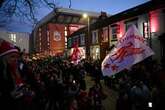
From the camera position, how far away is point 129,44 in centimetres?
1000

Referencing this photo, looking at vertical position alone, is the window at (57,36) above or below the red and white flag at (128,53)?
above

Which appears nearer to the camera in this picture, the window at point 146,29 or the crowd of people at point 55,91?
the crowd of people at point 55,91

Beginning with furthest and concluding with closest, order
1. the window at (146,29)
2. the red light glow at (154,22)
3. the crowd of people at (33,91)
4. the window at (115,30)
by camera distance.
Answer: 1. the window at (115,30)
2. the window at (146,29)
3. the red light glow at (154,22)
4. the crowd of people at (33,91)

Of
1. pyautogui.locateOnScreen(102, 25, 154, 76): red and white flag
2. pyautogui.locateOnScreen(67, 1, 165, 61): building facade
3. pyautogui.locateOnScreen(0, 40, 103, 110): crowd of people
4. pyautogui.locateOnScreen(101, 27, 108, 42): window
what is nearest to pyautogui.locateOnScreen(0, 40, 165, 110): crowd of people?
pyautogui.locateOnScreen(0, 40, 103, 110): crowd of people

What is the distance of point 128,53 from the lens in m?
9.67

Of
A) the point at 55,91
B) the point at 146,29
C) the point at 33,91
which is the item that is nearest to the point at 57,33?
the point at 146,29

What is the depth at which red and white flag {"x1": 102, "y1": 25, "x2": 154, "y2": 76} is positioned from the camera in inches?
371

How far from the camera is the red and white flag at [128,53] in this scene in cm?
941

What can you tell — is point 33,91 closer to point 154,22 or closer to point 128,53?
point 128,53

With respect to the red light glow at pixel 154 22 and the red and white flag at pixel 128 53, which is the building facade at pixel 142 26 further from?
the red and white flag at pixel 128 53

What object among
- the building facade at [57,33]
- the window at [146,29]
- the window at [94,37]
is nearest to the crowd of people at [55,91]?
the window at [146,29]

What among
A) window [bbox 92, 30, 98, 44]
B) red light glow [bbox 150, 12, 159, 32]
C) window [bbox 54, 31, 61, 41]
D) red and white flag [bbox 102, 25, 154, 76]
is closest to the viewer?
red and white flag [bbox 102, 25, 154, 76]

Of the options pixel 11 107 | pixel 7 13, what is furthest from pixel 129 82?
pixel 7 13

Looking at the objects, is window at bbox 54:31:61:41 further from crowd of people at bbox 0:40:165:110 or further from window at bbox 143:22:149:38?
crowd of people at bbox 0:40:165:110
